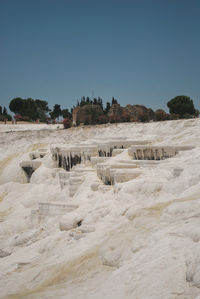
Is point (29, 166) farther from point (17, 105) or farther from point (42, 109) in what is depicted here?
point (42, 109)

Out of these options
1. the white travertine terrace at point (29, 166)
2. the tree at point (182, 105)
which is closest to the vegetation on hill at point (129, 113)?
the tree at point (182, 105)

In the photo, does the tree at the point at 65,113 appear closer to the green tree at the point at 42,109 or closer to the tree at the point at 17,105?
the green tree at the point at 42,109

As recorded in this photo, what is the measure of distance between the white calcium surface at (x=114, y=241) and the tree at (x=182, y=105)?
2190 centimetres

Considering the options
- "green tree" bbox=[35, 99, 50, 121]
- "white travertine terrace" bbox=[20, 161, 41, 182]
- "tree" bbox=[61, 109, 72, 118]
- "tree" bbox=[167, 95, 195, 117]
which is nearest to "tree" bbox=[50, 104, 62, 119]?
"tree" bbox=[61, 109, 72, 118]

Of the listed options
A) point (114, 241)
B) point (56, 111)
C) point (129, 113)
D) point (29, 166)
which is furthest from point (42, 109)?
point (114, 241)

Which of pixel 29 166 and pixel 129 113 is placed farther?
pixel 129 113

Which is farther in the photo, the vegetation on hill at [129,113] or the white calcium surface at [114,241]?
the vegetation on hill at [129,113]

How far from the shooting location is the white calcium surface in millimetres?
5543

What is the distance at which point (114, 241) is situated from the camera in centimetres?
736

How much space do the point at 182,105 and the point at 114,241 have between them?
104 feet

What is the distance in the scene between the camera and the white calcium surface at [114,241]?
554cm

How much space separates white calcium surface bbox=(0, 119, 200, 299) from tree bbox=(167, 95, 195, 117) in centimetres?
2190

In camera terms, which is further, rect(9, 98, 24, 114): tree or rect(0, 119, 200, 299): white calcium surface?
rect(9, 98, 24, 114): tree

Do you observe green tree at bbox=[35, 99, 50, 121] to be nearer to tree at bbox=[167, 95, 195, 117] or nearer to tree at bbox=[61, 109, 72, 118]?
tree at bbox=[61, 109, 72, 118]
